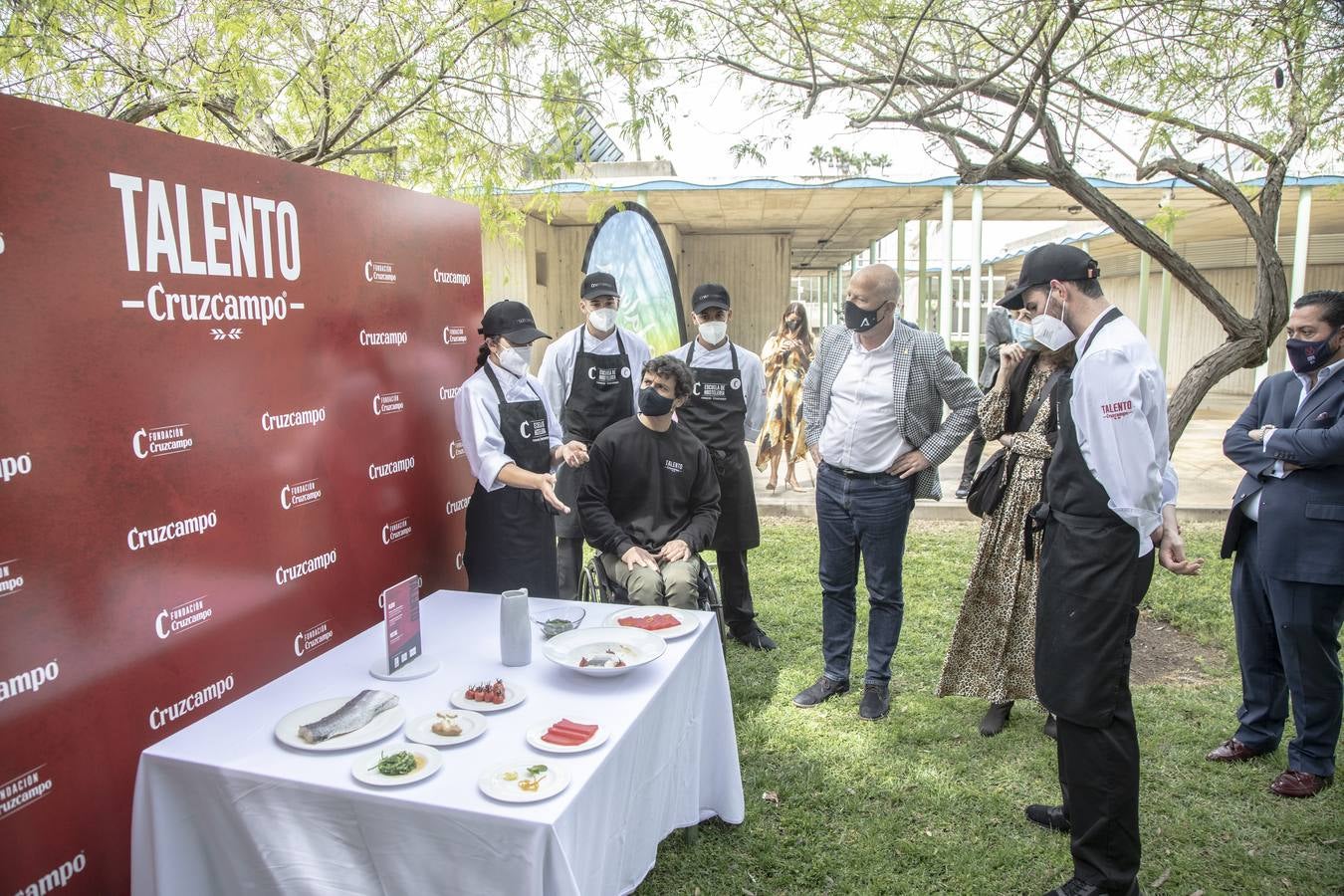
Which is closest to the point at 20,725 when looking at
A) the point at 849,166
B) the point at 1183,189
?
the point at 849,166

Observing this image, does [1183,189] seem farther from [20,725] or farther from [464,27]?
[20,725]

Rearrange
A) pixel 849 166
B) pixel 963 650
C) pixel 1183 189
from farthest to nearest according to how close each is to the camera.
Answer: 1. pixel 1183 189
2. pixel 849 166
3. pixel 963 650

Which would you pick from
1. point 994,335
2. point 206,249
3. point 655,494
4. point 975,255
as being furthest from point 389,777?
point 975,255

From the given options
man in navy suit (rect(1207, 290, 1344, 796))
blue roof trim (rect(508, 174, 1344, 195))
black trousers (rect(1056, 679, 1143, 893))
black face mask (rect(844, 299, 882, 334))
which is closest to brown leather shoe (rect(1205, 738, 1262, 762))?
man in navy suit (rect(1207, 290, 1344, 796))

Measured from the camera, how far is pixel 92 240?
80.7 inches

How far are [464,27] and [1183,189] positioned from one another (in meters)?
9.35

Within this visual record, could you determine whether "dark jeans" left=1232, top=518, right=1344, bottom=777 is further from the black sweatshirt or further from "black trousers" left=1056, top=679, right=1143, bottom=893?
the black sweatshirt

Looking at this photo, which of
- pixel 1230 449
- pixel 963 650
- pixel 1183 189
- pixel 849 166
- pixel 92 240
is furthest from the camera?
pixel 1183 189

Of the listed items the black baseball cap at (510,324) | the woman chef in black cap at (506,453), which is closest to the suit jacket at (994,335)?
the woman chef in black cap at (506,453)

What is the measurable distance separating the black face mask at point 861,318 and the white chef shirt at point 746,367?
1.08 metres

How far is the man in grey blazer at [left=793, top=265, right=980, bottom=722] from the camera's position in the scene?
3748mm

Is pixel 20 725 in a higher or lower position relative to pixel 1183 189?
lower

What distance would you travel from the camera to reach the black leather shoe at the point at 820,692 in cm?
400

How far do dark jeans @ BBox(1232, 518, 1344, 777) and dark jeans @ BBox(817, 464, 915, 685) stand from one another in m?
1.37
